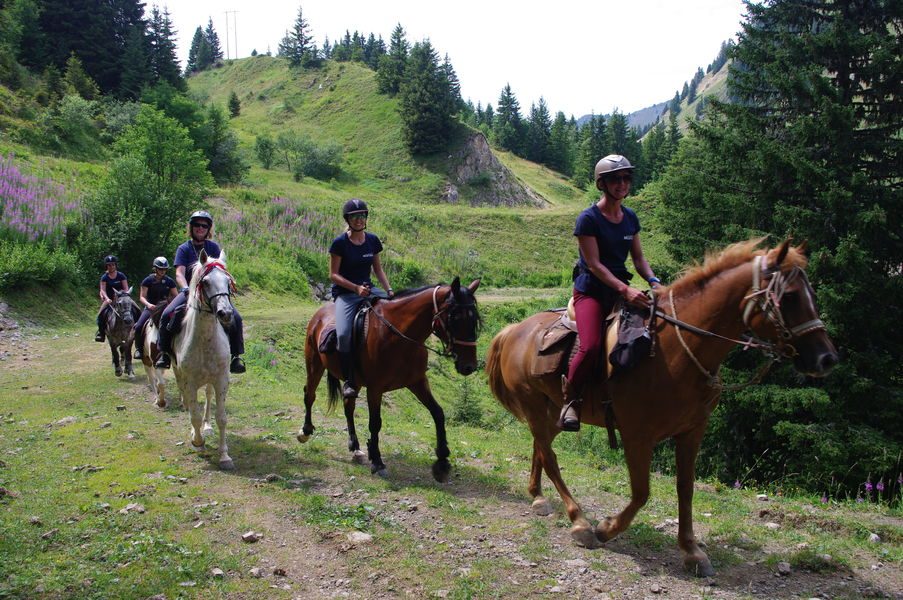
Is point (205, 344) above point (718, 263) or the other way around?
the other way around

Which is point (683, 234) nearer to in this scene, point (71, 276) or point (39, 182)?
point (71, 276)

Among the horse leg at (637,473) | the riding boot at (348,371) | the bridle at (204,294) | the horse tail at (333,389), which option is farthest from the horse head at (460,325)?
the horse tail at (333,389)

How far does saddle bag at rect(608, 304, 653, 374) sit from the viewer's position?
5266 mm

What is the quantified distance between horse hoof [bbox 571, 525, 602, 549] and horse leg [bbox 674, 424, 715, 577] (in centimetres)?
80

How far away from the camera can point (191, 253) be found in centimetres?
927

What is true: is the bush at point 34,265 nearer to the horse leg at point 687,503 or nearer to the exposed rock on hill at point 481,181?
the horse leg at point 687,503

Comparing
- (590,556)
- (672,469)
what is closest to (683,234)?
(672,469)

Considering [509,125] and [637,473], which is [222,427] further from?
[509,125]

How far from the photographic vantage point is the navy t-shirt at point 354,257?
28.8ft

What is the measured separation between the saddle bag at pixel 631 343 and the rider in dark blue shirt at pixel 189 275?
6191mm

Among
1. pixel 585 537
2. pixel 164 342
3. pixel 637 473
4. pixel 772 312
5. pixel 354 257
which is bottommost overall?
pixel 585 537

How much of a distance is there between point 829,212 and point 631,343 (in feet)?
35.8

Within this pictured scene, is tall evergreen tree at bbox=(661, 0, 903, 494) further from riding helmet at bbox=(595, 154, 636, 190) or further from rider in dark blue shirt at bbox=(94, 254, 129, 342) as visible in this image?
rider in dark blue shirt at bbox=(94, 254, 129, 342)

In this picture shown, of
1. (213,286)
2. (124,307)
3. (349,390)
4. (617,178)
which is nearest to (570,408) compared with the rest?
(617,178)
